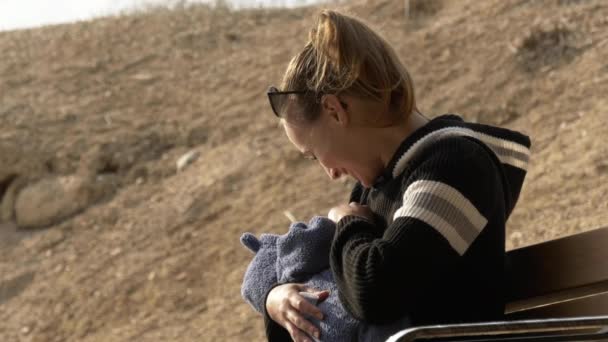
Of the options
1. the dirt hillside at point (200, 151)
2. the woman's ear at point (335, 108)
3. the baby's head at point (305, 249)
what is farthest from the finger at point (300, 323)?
the dirt hillside at point (200, 151)

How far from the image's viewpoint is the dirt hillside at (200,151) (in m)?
6.09

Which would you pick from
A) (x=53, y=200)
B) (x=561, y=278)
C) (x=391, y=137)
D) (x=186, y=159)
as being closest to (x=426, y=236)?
(x=391, y=137)

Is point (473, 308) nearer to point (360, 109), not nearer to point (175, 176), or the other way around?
point (360, 109)

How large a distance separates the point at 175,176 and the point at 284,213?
1.60m

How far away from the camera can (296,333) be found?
8.08 ft

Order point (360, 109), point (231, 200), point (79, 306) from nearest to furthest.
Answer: point (360, 109)
point (79, 306)
point (231, 200)

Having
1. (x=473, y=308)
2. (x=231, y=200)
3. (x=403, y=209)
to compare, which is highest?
(x=403, y=209)

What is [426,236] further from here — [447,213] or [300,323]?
[300,323]

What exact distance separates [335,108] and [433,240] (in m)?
0.42

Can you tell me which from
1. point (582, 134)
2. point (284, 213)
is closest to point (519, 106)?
point (582, 134)

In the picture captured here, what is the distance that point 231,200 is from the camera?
23.5 feet

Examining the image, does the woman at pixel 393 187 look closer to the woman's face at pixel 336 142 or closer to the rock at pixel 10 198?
the woman's face at pixel 336 142

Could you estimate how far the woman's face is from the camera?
96.0 inches

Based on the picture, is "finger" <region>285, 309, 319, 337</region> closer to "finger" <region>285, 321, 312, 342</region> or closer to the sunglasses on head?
"finger" <region>285, 321, 312, 342</region>
